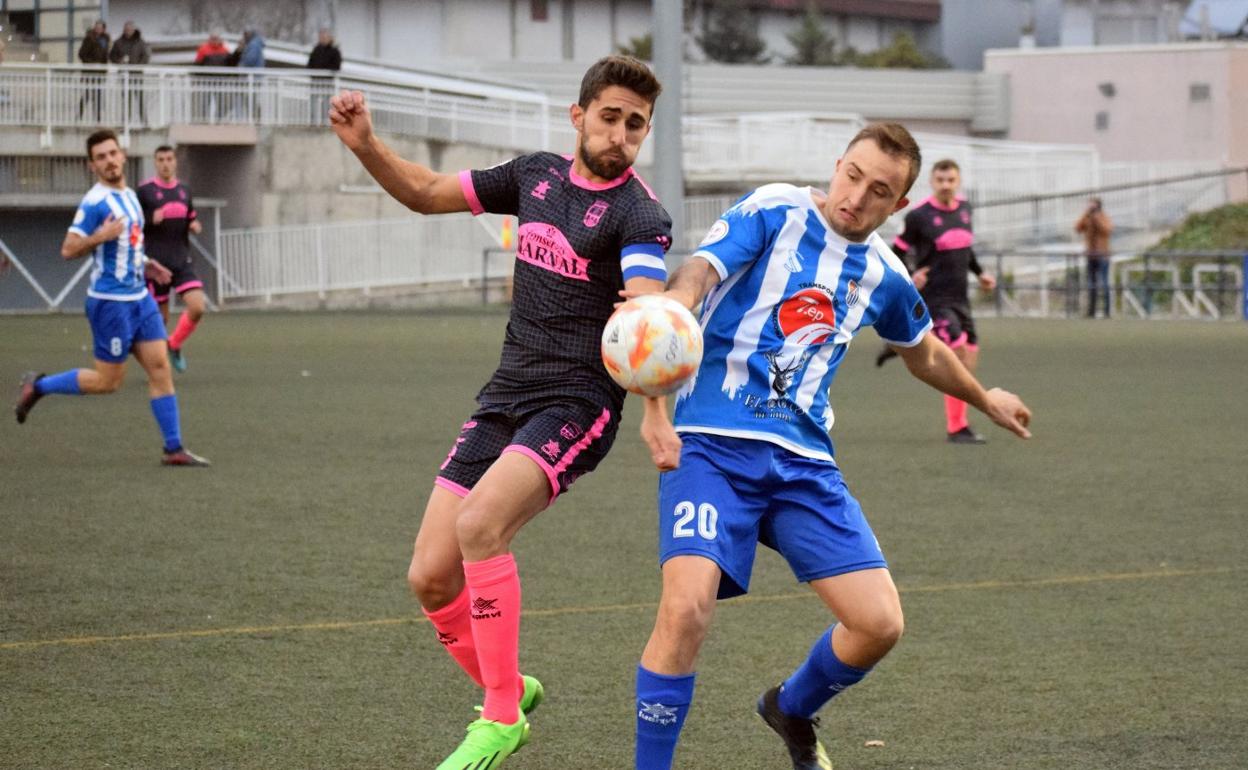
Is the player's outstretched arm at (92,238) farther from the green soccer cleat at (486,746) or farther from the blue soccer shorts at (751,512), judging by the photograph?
the blue soccer shorts at (751,512)

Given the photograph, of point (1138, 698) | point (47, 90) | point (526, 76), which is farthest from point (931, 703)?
point (526, 76)

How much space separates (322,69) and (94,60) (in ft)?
13.7

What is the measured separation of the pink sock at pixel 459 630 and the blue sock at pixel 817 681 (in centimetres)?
89

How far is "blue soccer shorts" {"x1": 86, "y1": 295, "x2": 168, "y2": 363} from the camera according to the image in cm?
1153

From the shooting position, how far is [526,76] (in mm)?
46938

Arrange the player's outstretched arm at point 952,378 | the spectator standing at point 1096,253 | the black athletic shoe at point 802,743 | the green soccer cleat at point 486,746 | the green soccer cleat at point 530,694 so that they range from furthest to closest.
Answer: the spectator standing at point 1096,253, the player's outstretched arm at point 952,378, the green soccer cleat at point 530,694, the black athletic shoe at point 802,743, the green soccer cleat at point 486,746

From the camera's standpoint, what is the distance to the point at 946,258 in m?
13.8

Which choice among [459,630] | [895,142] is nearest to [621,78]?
[895,142]

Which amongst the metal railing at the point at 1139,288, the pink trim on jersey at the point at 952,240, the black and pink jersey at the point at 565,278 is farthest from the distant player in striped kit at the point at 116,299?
the metal railing at the point at 1139,288

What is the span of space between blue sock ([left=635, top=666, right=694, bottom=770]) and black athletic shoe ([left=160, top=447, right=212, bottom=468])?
7.31 m

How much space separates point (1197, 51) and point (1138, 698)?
143 ft

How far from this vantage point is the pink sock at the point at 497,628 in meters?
5.03

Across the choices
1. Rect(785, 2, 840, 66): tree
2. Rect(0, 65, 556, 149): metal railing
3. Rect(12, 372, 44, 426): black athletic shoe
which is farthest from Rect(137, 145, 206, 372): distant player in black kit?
Rect(785, 2, 840, 66): tree

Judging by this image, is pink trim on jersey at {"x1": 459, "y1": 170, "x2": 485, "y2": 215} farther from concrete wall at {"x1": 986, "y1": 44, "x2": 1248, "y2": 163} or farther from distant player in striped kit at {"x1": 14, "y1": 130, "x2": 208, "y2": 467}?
concrete wall at {"x1": 986, "y1": 44, "x2": 1248, "y2": 163}
